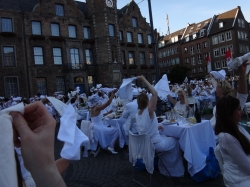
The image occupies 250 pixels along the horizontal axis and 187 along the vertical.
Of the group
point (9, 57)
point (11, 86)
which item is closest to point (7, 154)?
point (11, 86)

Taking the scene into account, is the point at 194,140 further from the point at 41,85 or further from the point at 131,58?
the point at 131,58

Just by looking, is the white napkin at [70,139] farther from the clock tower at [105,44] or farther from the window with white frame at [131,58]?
the window with white frame at [131,58]

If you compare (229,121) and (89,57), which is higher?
(89,57)

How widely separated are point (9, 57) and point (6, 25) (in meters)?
3.60

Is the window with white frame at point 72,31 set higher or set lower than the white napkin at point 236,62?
higher

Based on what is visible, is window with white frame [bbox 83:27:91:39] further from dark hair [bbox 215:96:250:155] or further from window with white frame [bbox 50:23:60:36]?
dark hair [bbox 215:96:250:155]

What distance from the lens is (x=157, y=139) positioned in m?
4.89

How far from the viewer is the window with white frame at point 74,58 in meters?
28.8

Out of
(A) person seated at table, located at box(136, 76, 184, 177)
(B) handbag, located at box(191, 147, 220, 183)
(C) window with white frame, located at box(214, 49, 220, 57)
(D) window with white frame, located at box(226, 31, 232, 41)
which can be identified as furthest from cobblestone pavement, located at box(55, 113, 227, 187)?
(C) window with white frame, located at box(214, 49, 220, 57)

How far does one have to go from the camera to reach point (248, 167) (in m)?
2.40

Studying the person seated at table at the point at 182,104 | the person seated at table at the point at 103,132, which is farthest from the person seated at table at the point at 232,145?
the person seated at table at the point at 103,132

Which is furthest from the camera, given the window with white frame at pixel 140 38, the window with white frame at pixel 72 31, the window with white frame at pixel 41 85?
the window with white frame at pixel 140 38

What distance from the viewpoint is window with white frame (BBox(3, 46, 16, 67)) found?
2453cm

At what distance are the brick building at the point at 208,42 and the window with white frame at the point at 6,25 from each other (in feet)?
128
